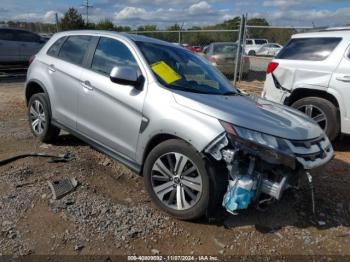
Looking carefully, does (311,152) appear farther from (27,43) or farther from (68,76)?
(27,43)

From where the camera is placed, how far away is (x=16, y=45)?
46.4 feet

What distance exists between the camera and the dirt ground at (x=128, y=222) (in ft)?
10.5

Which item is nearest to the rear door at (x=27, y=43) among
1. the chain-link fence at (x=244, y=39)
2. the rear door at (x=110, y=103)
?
the chain-link fence at (x=244, y=39)

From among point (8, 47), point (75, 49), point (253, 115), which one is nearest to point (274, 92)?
point (253, 115)

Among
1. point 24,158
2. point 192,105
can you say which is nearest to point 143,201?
point 192,105

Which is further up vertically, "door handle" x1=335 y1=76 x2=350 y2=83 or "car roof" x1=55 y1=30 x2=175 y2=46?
"car roof" x1=55 y1=30 x2=175 y2=46

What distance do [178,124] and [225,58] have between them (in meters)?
11.5

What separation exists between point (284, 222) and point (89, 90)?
8.38 feet

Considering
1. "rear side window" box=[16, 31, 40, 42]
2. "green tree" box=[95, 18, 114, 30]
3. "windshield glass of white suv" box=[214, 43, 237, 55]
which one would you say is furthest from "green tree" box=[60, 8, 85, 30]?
"windshield glass of white suv" box=[214, 43, 237, 55]

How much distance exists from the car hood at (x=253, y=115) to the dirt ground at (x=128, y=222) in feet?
1.74

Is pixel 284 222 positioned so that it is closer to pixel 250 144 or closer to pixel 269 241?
pixel 269 241

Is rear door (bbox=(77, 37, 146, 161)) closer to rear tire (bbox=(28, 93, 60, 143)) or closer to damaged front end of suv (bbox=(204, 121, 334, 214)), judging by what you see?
rear tire (bbox=(28, 93, 60, 143))

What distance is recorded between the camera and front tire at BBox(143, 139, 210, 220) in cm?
335

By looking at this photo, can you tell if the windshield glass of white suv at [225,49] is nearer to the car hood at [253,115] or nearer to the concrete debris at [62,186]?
the car hood at [253,115]
